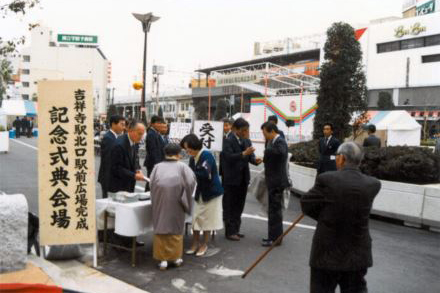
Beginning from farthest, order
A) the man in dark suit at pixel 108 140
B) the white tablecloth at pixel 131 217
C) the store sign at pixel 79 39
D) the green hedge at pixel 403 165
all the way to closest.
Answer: the store sign at pixel 79 39 < the green hedge at pixel 403 165 < the man in dark suit at pixel 108 140 < the white tablecloth at pixel 131 217

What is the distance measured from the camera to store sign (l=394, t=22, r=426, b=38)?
148 ft

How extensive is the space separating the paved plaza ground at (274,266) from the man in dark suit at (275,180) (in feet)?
1.12

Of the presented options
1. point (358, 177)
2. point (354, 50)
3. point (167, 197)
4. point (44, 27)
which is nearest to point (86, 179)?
point (167, 197)

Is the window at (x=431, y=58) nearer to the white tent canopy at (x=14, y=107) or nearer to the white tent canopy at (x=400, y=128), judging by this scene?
the white tent canopy at (x=400, y=128)

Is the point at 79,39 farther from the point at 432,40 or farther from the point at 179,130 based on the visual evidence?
the point at 179,130

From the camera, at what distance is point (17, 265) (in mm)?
4613

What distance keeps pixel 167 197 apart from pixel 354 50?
9613 millimetres

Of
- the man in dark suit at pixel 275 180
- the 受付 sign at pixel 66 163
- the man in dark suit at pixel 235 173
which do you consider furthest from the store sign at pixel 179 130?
the 受付 sign at pixel 66 163

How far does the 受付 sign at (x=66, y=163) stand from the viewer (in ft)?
17.7

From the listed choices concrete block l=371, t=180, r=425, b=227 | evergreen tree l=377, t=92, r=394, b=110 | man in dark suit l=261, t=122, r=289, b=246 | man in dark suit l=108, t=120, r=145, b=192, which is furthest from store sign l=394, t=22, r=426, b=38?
man in dark suit l=108, t=120, r=145, b=192

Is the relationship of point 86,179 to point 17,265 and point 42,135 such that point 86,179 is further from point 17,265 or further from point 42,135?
point 17,265

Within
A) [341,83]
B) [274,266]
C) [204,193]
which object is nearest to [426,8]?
[341,83]

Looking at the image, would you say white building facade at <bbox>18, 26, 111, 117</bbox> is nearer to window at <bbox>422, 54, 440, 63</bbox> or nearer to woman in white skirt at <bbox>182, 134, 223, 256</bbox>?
window at <bbox>422, 54, 440, 63</bbox>

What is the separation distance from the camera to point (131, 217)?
220 inches
